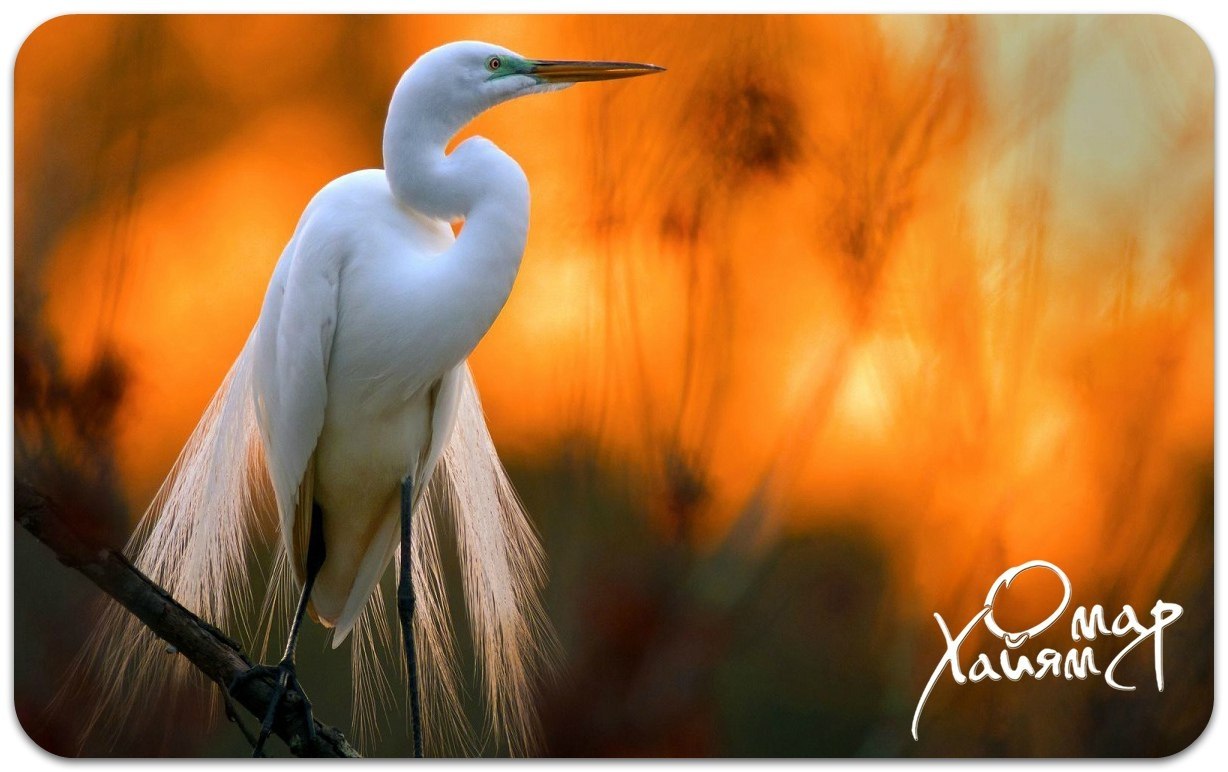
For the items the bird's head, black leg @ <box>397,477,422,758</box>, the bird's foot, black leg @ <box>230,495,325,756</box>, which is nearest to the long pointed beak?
the bird's head

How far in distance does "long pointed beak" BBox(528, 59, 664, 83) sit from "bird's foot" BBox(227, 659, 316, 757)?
770 mm

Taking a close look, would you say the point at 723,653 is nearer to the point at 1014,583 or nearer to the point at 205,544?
the point at 1014,583

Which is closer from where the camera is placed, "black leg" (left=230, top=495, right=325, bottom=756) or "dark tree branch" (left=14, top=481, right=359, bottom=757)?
"dark tree branch" (left=14, top=481, right=359, bottom=757)

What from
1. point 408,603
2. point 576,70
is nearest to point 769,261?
point 576,70

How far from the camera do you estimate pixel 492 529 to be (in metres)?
1.88

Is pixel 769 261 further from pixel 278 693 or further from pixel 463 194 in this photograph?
pixel 278 693

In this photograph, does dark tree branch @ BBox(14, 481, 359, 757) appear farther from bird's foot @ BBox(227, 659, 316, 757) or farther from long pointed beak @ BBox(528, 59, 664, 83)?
long pointed beak @ BBox(528, 59, 664, 83)

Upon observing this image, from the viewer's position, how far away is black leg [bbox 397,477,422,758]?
5.64 feet

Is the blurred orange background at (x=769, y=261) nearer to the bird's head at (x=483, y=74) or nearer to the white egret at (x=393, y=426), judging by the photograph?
the white egret at (x=393, y=426)

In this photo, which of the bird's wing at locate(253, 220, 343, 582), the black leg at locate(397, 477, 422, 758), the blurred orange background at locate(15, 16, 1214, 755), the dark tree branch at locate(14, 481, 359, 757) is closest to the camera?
the dark tree branch at locate(14, 481, 359, 757)

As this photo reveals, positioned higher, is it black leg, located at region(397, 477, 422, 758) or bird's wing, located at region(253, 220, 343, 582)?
bird's wing, located at region(253, 220, 343, 582)

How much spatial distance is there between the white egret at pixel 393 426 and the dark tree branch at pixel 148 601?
0.10 m

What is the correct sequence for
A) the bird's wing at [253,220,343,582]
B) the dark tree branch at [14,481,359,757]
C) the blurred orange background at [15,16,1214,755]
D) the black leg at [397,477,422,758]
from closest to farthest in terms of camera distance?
1. the dark tree branch at [14,481,359,757]
2. the bird's wing at [253,220,343,582]
3. the black leg at [397,477,422,758]
4. the blurred orange background at [15,16,1214,755]

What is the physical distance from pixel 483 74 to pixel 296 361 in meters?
0.41
